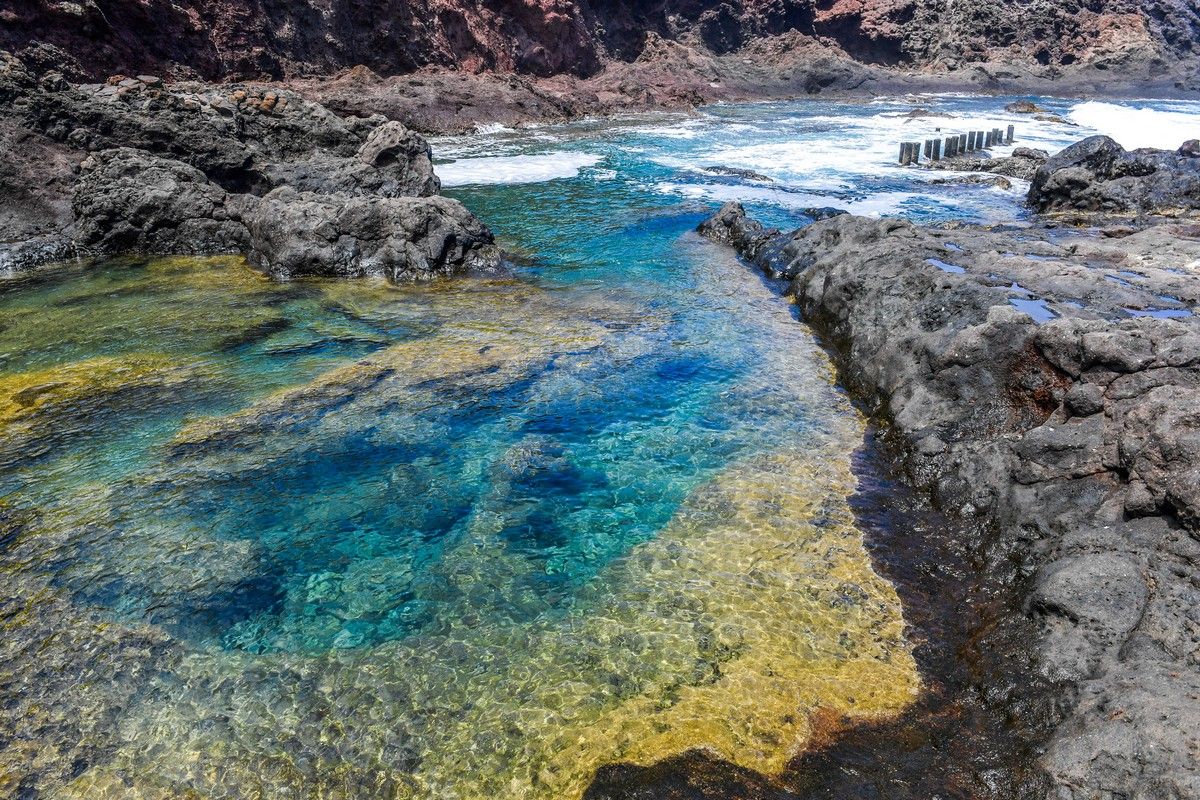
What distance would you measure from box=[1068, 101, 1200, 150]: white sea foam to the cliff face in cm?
2438

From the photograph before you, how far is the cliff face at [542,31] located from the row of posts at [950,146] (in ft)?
96.5

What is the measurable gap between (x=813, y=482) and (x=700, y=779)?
11.2 feet

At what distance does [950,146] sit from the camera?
27828 millimetres

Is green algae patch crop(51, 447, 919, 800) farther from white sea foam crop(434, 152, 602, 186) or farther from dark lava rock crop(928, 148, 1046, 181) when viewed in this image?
dark lava rock crop(928, 148, 1046, 181)

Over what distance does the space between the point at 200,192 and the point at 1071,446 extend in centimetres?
1608

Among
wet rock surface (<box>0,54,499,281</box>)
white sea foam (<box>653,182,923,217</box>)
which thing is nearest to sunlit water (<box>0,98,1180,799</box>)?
wet rock surface (<box>0,54,499,281</box>)

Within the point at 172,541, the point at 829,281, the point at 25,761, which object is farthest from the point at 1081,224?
the point at 25,761

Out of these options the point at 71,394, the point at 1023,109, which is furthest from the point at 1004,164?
the point at 1023,109

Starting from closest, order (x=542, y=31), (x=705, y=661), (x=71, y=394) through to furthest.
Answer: (x=705, y=661) → (x=71, y=394) → (x=542, y=31)

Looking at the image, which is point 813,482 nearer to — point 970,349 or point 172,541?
point 970,349

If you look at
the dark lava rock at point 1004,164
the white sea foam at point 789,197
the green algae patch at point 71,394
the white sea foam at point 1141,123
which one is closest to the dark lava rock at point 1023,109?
the white sea foam at point 1141,123

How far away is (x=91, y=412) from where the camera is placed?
314 inches

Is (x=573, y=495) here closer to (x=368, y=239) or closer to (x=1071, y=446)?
(x=1071, y=446)

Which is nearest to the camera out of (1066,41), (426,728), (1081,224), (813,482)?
(426,728)
